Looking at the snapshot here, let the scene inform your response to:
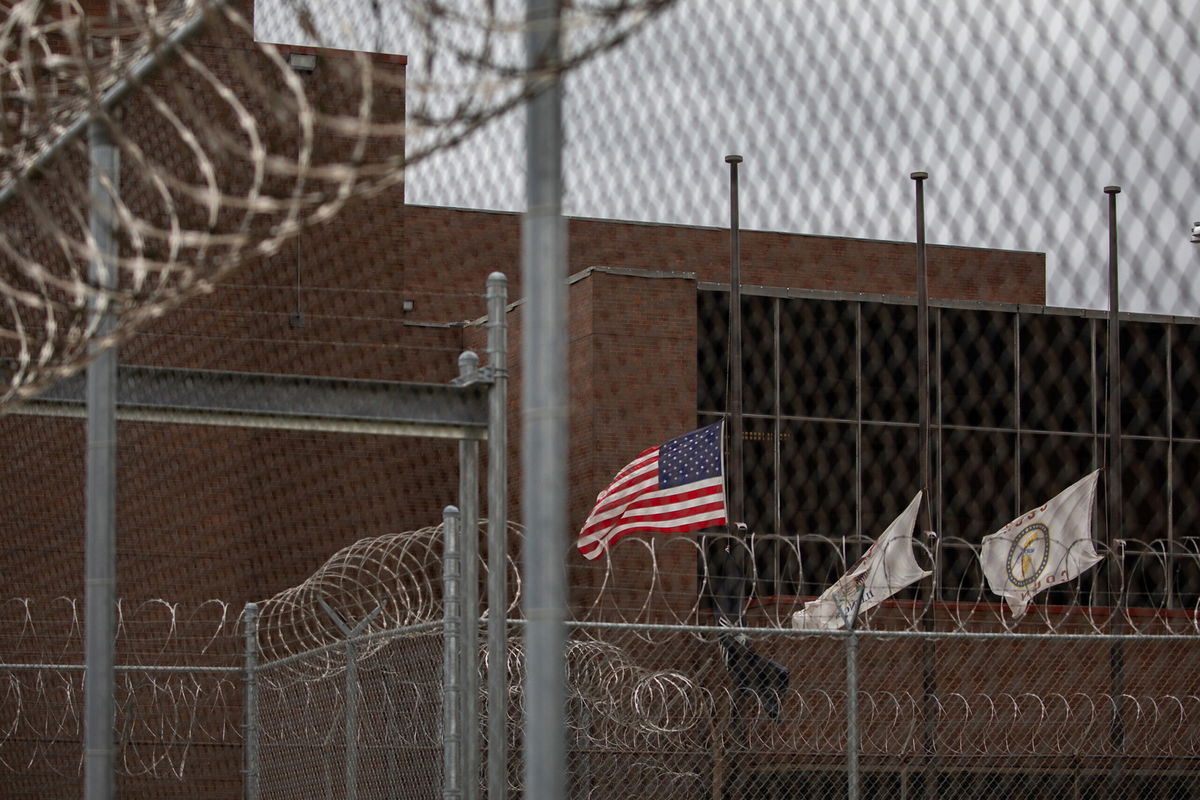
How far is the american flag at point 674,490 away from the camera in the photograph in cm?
1400

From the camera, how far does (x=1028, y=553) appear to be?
1641 centimetres


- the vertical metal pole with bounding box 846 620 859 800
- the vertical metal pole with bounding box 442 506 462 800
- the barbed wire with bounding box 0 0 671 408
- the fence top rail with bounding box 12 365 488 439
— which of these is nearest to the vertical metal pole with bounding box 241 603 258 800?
the vertical metal pole with bounding box 442 506 462 800

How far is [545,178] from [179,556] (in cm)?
1793

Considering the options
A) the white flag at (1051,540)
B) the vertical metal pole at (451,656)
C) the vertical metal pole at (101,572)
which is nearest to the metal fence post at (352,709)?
the vertical metal pole at (451,656)

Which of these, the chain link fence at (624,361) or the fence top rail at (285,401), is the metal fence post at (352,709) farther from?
the fence top rail at (285,401)

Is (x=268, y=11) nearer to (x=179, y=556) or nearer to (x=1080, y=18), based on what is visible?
(x=1080, y=18)

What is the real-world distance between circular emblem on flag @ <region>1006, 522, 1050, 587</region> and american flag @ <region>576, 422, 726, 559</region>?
305 centimetres

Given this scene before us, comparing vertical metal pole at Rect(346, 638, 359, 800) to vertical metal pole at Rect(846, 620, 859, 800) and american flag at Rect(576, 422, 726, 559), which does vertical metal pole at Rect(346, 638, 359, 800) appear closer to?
vertical metal pole at Rect(846, 620, 859, 800)

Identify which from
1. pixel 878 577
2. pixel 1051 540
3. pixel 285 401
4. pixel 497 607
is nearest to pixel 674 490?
pixel 1051 540

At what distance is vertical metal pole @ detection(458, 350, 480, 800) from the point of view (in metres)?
7.33

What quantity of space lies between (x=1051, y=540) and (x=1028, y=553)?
121cm

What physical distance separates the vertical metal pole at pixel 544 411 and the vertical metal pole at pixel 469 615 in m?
4.07

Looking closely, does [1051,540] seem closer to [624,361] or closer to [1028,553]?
[1028,553]

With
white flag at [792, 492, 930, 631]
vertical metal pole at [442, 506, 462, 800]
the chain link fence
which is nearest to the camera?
the chain link fence
